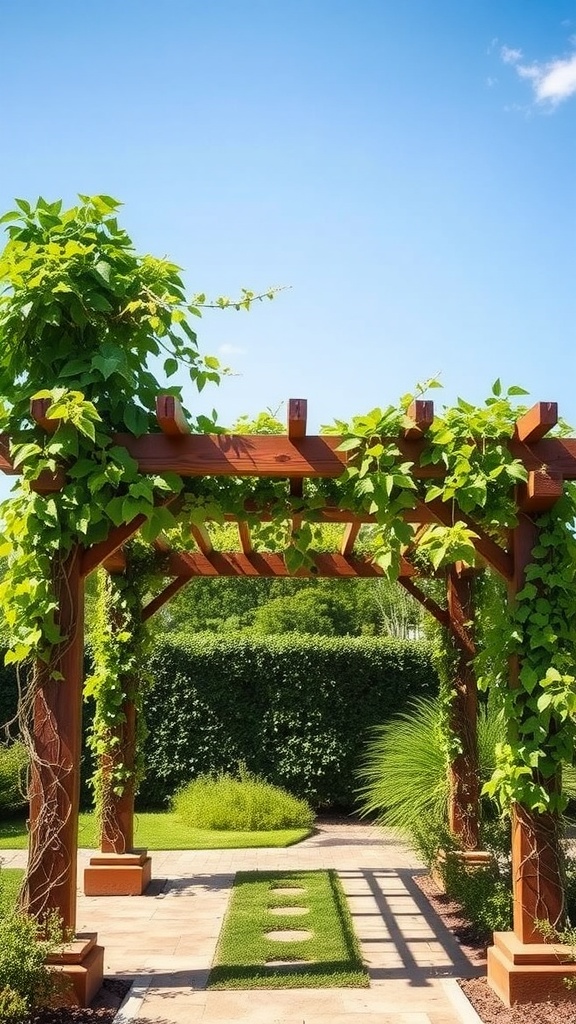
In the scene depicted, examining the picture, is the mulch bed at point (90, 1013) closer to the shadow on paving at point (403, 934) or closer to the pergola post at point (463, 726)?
the shadow on paving at point (403, 934)

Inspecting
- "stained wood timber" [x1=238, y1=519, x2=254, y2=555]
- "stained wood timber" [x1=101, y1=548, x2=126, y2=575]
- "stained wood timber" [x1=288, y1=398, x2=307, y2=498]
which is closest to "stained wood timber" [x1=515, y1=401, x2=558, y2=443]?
"stained wood timber" [x1=288, y1=398, x2=307, y2=498]

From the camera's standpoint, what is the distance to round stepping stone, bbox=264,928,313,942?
5.62 m

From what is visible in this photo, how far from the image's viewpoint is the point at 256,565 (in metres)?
7.74

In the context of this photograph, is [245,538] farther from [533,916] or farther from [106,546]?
[533,916]

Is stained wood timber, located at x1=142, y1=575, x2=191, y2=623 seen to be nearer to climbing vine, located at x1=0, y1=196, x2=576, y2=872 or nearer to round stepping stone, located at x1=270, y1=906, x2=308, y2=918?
round stepping stone, located at x1=270, y1=906, x2=308, y2=918

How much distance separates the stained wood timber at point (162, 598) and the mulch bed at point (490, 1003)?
323 cm

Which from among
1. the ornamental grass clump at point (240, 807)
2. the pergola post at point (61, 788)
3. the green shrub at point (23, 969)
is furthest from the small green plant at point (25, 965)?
the ornamental grass clump at point (240, 807)

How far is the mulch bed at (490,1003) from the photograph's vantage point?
13.7 feet

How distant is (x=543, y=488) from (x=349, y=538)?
2648mm

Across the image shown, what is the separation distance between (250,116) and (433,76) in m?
1.37

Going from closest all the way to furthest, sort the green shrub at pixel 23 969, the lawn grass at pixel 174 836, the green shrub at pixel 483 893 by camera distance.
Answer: the green shrub at pixel 23 969 → the green shrub at pixel 483 893 → the lawn grass at pixel 174 836

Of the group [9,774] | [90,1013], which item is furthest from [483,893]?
[9,774]

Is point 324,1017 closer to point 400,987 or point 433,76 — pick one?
point 400,987

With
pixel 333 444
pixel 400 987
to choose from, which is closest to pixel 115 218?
pixel 333 444
